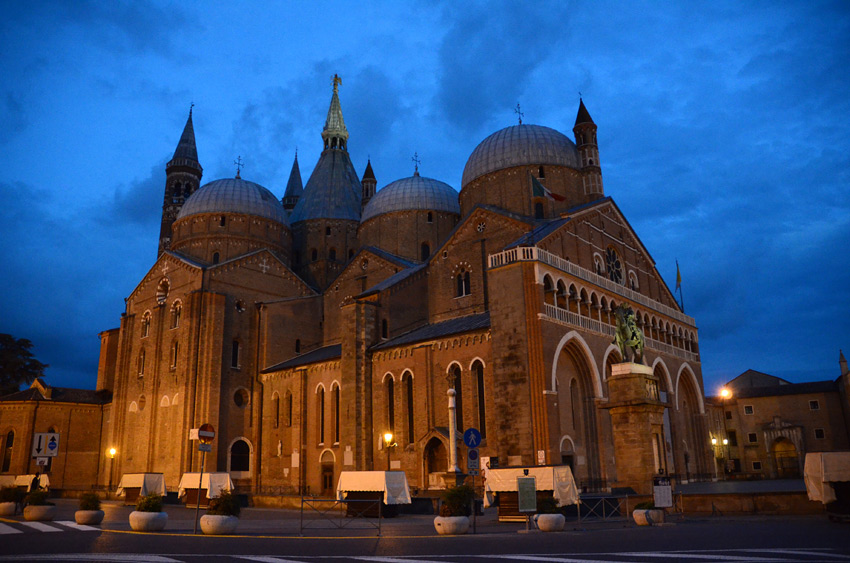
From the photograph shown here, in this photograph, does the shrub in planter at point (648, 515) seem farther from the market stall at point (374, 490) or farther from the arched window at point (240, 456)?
the arched window at point (240, 456)

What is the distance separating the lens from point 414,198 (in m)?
46.8

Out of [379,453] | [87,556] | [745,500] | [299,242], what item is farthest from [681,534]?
[299,242]

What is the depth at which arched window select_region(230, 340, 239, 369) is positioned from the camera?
140 feet

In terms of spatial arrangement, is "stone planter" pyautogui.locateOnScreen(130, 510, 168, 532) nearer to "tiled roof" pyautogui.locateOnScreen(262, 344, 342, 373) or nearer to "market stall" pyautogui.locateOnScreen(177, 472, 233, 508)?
"market stall" pyautogui.locateOnScreen(177, 472, 233, 508)

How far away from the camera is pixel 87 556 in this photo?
35.9 feet

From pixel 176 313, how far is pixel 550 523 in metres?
35.2

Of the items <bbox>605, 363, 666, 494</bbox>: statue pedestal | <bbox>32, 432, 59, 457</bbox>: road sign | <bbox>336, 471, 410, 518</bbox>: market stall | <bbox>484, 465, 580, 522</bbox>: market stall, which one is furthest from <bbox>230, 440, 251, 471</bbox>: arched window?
<bbox>605, 363, 666, 494</bbox>: statue pedestal

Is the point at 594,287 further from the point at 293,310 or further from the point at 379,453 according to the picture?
the point at 293,310

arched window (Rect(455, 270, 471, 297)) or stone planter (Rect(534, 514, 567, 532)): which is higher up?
arched window (Rect(455, 270, 471, 297))

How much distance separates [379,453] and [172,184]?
149 feet

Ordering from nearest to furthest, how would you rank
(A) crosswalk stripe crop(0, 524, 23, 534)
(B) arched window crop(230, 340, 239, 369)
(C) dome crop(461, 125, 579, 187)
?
(A) crosswalk stripe crop(0, 524, 23, 534) → (C) dome crop(461, 125, 579, 187) → (B) arched window crop(230, 340, 239, 369)

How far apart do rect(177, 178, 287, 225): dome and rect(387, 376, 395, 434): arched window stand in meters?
20.1

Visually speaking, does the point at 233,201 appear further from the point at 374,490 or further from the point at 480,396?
the point at 374,490

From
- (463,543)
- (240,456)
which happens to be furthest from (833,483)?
(240,456)
